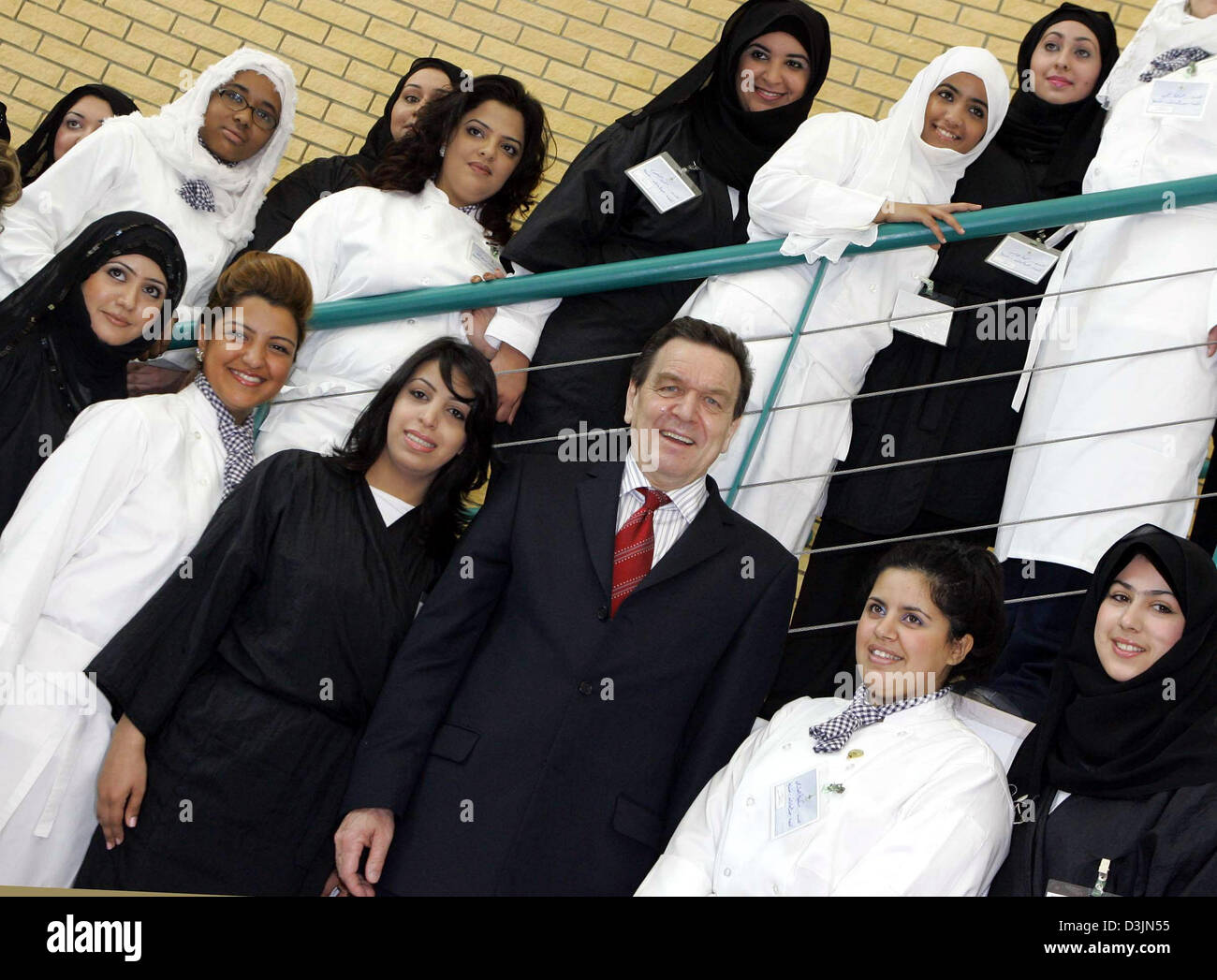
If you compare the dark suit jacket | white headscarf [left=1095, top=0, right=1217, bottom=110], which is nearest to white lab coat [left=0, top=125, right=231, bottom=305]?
the dark suit jacket

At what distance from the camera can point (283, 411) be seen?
333 centimetres

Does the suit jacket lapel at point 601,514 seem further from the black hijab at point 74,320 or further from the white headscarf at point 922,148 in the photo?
the white headscarf at point 922,148

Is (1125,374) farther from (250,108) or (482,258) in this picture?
(250,108)

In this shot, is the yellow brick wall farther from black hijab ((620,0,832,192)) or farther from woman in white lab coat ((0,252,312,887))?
woman in white lab coat ((0,252,312,887))

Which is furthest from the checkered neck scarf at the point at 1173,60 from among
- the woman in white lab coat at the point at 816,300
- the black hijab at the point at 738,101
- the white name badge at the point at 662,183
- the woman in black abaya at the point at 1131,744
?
the woman in black abaya at the point at 1131,744

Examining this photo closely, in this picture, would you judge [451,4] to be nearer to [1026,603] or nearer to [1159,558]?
[1026,603]

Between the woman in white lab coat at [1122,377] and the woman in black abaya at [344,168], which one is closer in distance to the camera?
the woman in white lab coat at [1122,377]

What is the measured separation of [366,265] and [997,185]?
1.79 meters

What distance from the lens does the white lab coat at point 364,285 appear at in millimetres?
3316

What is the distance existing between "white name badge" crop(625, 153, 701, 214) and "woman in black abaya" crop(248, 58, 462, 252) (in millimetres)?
979

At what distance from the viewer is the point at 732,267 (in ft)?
10.8

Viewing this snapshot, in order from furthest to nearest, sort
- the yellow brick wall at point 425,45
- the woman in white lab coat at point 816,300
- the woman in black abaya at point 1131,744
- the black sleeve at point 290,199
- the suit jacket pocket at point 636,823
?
the yellow brick wall at point 425,45
the black sleeve at point 290,199
the woman in white lab coat at point 816,300
the suit jacket pocket at point 636,823
the woman in black abaya at point 1131,744

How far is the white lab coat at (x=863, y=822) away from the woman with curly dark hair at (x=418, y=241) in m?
1.27

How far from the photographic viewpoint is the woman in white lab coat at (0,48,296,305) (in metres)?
3.65
